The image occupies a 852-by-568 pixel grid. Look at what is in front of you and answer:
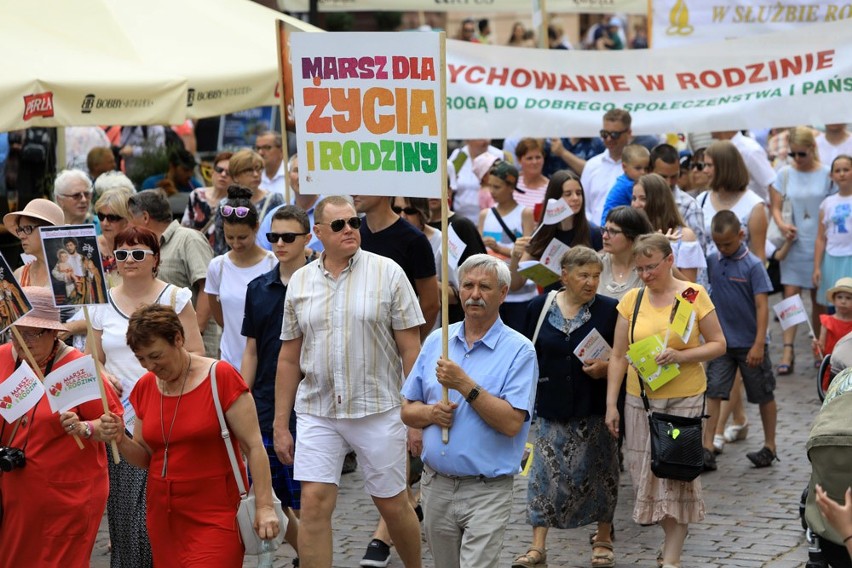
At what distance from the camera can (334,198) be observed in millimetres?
6812

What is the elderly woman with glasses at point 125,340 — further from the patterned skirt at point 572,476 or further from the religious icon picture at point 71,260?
the patterned skirt at point 572,476

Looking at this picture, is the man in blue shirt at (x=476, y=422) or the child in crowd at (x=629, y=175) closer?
the man in blue shirt at (x=476, y=422)

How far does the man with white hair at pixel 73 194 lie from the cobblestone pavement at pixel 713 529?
6.90 ft

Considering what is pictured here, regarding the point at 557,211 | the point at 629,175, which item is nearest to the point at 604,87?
the point at 629,175

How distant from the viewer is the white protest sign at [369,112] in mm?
6258

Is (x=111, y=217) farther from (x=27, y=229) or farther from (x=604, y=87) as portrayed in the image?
(x=604, y=87)

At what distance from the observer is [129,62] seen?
10.6 meters

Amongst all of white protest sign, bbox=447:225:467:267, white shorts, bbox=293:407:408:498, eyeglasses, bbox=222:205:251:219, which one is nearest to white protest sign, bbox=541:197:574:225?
white protest sign, bbox=447:225:467:267

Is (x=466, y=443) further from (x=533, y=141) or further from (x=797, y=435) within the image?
(x=533, y=141)

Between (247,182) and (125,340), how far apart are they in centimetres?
330

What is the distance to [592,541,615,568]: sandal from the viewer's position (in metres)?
7.50

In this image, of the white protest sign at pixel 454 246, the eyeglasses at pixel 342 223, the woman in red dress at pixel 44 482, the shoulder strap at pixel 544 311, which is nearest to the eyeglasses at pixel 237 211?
the eyeglasses at pixel 342 223

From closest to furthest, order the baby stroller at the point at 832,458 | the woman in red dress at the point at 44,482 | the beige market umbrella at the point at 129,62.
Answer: the baby stroller at the point at 832,458 < the woman in red dress at the point at 44,482 < the beige market umbrella at the point at 129,62

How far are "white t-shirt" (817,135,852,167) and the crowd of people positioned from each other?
10.4 feet
